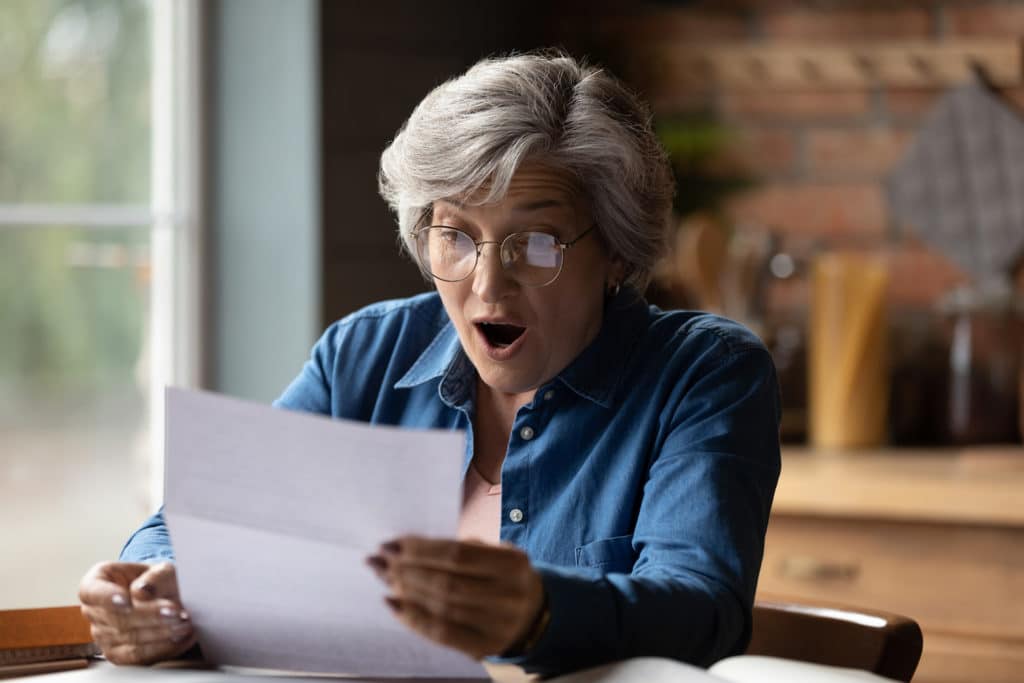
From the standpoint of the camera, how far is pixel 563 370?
54.0 inches

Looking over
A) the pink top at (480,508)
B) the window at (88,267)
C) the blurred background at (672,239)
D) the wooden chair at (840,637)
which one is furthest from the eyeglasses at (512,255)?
the window at (88,267)

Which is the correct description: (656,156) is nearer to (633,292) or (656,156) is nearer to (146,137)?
(633,292)

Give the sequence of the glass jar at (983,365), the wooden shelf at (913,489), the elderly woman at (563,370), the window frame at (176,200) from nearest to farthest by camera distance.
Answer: the elderly woman at (563,370) < the wooden shelf at (913,489) < the window frame at (176,200) < the glass jar at (983,365)

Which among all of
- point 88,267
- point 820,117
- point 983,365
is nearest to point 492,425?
point 88,267

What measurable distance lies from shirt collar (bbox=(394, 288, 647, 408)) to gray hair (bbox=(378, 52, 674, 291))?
0.07 metres

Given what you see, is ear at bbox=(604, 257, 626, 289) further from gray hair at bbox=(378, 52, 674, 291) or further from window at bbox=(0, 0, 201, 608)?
window at bbox=(0, 0, 201, 608)

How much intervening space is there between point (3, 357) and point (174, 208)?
0.41m

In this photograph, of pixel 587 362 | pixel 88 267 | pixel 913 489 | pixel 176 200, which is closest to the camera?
pixel 587 362

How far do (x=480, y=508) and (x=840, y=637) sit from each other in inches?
15.3

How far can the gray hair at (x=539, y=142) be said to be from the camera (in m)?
1.26

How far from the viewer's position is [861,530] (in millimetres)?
2199

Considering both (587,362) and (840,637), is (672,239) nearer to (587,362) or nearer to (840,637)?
(587,362)

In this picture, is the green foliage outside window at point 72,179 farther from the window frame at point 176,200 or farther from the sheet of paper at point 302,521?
the sheet of paper at point 302,521

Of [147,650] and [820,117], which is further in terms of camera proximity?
[820,117]
